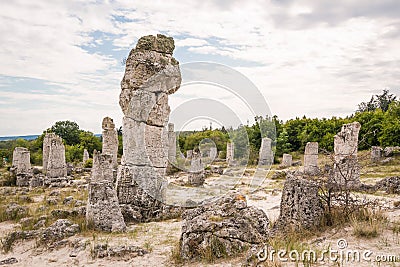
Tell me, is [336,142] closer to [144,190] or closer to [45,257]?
[144,190]

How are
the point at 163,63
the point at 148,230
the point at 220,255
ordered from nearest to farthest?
1. the point at 220,255
2. the point at 148,230
3. the point at 163,63

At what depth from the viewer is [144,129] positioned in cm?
907

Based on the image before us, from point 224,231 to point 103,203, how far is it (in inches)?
127

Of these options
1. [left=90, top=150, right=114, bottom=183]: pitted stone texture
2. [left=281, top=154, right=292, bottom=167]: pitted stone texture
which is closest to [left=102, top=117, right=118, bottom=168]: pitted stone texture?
[left=90, top=150, right=114, bottom=183]: pitted stone texture

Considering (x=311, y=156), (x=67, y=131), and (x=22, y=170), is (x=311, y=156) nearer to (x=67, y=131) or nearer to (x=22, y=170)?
(x=22, y=170)

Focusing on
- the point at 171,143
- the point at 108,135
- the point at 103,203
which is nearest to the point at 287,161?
the point at 171,143

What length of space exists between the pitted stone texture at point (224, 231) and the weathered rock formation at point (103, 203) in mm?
2264

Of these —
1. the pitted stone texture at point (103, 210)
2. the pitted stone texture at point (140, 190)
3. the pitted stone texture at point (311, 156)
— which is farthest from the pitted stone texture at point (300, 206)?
the pitted stone texture at point (311, 156)

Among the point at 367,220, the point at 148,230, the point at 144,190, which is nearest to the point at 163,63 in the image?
the point at 144,190

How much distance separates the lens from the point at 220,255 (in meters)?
5.20

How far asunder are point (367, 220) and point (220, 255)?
279 cm

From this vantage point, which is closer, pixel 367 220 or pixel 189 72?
pixel 367 220

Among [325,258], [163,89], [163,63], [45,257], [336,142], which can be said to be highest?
[163,63]

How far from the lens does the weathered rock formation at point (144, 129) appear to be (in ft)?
29.4
